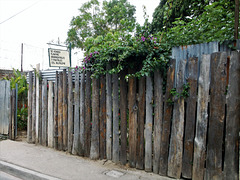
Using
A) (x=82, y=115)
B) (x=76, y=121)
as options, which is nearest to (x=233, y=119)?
(x=82, y=115)

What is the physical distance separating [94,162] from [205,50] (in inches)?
126

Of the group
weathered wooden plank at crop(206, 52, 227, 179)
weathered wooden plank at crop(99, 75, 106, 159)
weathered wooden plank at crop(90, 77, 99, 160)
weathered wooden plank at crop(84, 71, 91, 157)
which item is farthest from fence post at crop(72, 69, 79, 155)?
weathered wooden plank at crop(206, 52, 227, 179)

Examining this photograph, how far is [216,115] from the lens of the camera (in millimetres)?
2979

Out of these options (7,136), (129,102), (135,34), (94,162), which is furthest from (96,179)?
(7,136)

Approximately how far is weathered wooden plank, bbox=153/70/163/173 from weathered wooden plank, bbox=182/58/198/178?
1.58 ft

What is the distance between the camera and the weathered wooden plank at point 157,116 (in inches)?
140

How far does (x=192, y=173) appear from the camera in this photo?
3223mm

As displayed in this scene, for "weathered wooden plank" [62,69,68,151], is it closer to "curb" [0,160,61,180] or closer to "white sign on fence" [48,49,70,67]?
"curb" [0,160,61,180]

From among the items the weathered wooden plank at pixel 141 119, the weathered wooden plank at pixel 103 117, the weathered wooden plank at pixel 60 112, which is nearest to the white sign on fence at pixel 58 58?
the weathered wooden plank at pixel 60 112

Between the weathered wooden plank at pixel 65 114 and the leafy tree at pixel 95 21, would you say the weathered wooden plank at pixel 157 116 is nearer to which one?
the weathered wooden plank at pixel 65 114

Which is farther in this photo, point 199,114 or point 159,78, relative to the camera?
point 159,78

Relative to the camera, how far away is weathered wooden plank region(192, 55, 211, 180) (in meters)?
3.07

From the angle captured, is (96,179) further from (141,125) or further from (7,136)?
(7,136)

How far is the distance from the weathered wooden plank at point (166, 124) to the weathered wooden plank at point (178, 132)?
3.7 inches
